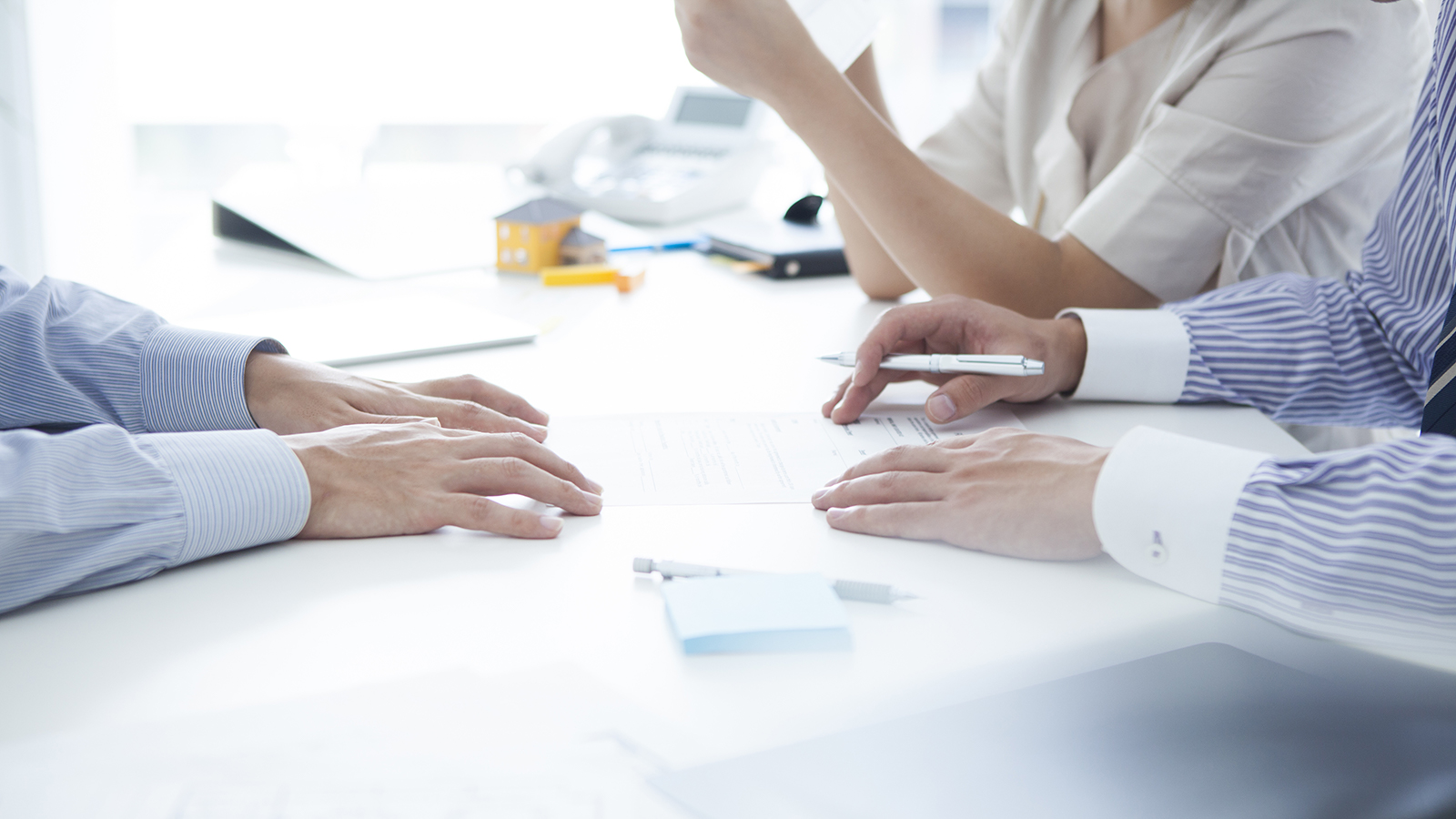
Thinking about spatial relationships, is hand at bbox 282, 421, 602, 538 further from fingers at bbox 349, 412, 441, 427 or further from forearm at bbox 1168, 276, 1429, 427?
forearm at bbox 1168, 276, 1429, 427

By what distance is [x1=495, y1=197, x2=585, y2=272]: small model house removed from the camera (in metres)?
1.37

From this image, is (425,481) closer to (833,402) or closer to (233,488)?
(233,488)

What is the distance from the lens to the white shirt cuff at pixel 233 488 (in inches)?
22.9

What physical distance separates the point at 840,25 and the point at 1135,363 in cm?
52

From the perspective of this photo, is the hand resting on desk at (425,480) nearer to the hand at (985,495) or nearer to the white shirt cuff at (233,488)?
the white shirt cuff at (233,488)

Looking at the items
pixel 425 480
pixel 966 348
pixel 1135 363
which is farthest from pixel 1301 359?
pixel 425 480

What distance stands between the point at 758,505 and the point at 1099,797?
0.99ft

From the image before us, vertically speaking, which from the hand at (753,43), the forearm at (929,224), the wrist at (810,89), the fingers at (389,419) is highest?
the hand at (753,43)

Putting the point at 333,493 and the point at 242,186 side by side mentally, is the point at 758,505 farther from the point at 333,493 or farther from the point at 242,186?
the point at 242,186

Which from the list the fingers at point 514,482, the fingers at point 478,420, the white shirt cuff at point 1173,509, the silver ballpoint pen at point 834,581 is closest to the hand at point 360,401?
the fingers at point 478,420

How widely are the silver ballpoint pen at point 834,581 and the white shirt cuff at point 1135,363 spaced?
16.9 inches

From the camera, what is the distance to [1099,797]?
686 mm

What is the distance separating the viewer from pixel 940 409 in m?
0.84

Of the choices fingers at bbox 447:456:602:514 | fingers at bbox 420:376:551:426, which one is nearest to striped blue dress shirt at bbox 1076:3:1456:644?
fingers at bbox 447:456:602:514
